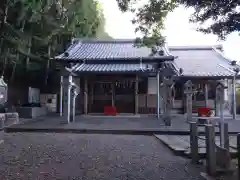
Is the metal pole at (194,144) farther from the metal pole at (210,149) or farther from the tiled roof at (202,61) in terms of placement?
the tiled roof at (202,61)

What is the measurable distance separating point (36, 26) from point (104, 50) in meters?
5.63

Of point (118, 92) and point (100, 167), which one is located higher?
point (118, 92)

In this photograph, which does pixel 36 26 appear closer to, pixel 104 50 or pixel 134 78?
pixel 104 50

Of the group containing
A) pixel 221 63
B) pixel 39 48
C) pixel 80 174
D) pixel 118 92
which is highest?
pixel 39 48

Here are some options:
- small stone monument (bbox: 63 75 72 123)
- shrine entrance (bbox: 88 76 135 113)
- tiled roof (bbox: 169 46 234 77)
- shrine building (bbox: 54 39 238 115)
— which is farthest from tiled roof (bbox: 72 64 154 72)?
small stone monument (bbox: 63 75 72 123)

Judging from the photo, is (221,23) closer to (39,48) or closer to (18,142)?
(18,142)

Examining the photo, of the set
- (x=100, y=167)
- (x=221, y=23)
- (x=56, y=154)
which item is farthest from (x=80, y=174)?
(x=221, y=23)

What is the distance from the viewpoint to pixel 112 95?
1831cm

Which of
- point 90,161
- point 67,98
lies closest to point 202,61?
point 67,98

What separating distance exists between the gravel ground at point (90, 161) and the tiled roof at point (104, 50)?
1011 centimetres

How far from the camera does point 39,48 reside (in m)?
20.5

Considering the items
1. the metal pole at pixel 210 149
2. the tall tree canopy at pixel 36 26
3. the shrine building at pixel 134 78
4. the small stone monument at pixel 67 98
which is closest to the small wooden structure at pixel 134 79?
the shrine building at pixel 134 78

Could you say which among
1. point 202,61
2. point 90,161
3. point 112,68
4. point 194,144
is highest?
point 202,61

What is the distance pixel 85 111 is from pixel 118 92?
2526 millimetres
